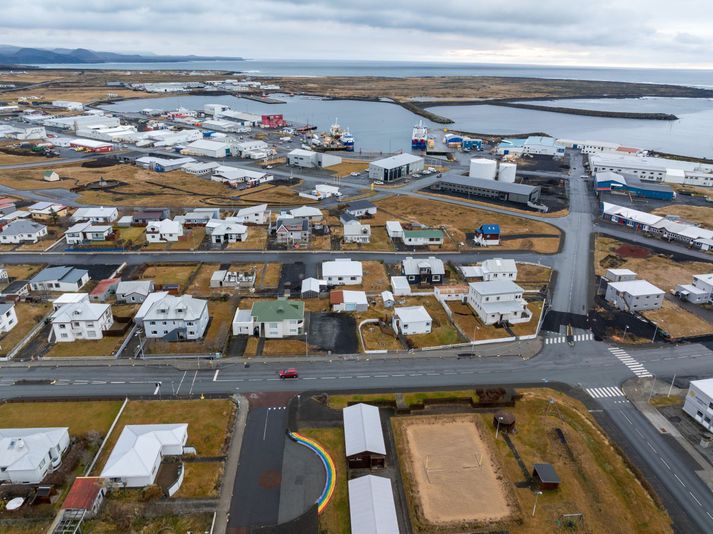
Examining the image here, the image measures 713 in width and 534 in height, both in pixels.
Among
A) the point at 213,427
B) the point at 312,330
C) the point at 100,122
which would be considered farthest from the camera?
the point at 100,122

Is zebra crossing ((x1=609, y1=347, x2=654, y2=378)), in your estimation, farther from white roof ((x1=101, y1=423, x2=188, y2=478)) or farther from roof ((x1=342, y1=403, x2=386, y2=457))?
white roof ((x1=101, y1=423, x2=188, y2=478))

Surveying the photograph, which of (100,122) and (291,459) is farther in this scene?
(100,122)

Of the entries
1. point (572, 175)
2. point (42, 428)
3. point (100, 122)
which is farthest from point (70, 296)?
point (100, 122)

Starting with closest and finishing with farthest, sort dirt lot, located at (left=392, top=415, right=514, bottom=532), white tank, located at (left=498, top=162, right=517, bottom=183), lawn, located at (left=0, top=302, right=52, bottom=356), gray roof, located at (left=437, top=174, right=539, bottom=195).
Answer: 1. dirt lot, located at (left=392, top=415, right=514, bottom=532)
2. lawn, located at (left=0, top=302, right=52, bottom=356)
3. gray roof, located at (left=437, top=174, right=539, bottom=195)
4. white tank, located at (left=498, top=162, right=517, bottom=183)

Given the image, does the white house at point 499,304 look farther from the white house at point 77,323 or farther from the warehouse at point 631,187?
the warehouse at point 631,187

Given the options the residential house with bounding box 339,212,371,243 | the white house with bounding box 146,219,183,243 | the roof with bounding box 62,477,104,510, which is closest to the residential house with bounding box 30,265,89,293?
the white house with bounding box 146,219,183,243

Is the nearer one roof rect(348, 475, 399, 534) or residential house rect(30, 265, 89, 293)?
roof rect(348, 475, 399, 534)

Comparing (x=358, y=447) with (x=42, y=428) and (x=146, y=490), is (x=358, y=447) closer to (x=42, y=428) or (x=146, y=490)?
(x=146, y=490)

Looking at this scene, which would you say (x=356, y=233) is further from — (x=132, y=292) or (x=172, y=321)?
(x=172, y=321)
